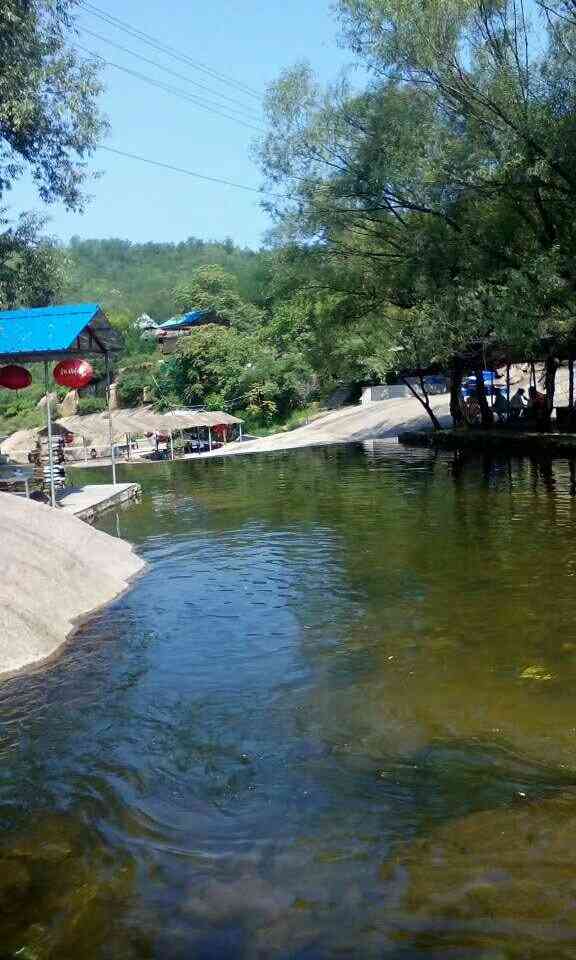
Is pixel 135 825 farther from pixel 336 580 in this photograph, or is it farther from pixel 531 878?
pixel 336 580

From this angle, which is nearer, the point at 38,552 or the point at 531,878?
the point at 531,878

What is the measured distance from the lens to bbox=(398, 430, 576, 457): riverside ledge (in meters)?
25.7

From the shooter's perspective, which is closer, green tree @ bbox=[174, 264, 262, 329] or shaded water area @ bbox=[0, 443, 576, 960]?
shaded water area @ bbox=[0, 443, 576, 960]

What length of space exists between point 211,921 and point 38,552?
682 centimetres

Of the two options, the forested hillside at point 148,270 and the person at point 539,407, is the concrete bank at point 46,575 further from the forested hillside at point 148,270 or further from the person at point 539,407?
the forested hillside at point 148,270

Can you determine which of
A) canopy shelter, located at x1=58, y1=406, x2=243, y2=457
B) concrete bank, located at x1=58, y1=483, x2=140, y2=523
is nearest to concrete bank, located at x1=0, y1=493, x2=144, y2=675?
concrete bank, located at x1=58, y1=483, x2=140, y2=523

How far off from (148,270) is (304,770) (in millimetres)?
138680

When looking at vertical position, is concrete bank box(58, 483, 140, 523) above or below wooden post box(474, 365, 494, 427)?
below

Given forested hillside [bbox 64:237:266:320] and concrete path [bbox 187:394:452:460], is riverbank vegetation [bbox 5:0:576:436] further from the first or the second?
forested hillside [bbox 64:237:266:320]

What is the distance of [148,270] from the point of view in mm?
137875

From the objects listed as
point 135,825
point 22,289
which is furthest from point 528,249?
point 135,825

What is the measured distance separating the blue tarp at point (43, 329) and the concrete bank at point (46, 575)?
4.10 m

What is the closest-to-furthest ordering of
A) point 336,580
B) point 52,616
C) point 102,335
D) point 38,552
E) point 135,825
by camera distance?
point 135,825 → point 52,616 → point 38,552 → point 336,580 → point 102,335

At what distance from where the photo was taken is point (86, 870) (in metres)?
4.61
